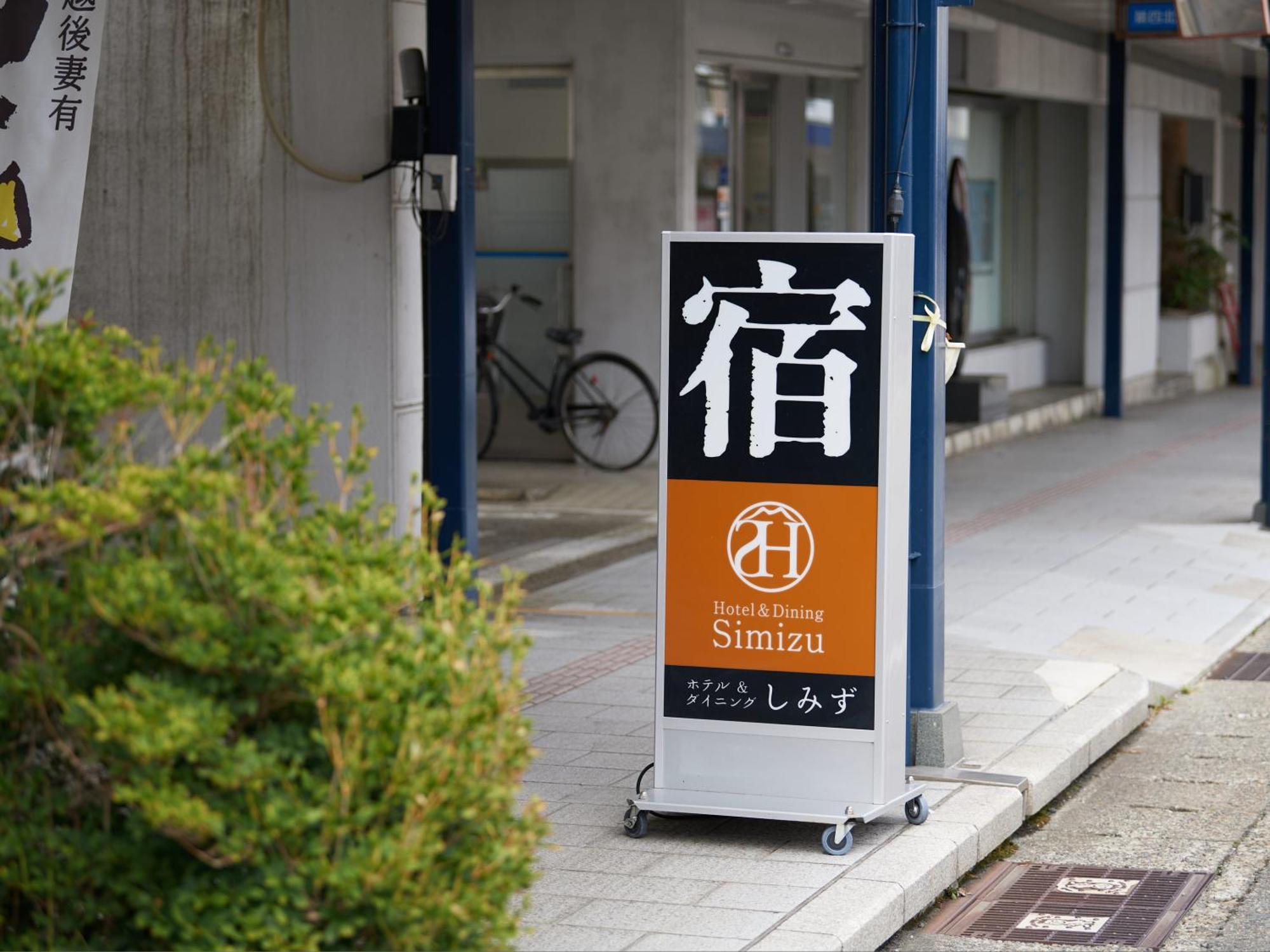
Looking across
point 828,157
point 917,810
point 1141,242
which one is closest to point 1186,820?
point 917,810

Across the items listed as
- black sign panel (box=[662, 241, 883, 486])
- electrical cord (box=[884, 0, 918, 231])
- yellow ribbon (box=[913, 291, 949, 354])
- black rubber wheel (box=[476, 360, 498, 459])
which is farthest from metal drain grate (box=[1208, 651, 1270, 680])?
black rubber wheel (box=[476, 360, 498, 459])

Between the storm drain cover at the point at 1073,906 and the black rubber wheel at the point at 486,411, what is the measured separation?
358 inches

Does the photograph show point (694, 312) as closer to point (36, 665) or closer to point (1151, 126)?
point (36, 665)

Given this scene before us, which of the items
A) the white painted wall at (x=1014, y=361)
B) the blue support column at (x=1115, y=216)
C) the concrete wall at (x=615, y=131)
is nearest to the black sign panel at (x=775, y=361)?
the concrete wall at (x=615, y=131)

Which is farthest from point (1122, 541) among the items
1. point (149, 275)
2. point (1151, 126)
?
point (1151, 126)

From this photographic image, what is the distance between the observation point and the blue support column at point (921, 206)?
6094 mm

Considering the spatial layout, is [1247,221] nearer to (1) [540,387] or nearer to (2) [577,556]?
(1) [540,387]

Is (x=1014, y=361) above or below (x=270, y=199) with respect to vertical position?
below

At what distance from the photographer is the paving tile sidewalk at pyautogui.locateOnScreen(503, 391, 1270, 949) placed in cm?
499

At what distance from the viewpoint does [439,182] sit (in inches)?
336

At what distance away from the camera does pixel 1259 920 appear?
529cm

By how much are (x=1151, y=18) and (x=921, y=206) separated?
9.90 meters

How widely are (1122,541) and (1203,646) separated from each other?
2.73 metres

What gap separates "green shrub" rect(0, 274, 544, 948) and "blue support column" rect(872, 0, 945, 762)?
2.80m
